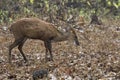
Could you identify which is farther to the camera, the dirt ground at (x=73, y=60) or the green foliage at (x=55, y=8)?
the green foliage at (x=55, y=8)

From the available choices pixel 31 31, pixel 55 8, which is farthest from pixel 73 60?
pixel 55 8

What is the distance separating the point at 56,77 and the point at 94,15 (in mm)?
11220

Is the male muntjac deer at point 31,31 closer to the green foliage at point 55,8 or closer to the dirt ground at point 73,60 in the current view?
the dirt ground at point 73,60

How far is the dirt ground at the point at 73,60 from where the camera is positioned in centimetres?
959

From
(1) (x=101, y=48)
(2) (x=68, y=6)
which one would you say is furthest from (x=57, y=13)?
(1) (x=101, y=48)

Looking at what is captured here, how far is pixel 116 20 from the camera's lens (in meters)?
20.9

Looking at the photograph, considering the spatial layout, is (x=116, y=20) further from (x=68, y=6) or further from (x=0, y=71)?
(x=0, y=71)

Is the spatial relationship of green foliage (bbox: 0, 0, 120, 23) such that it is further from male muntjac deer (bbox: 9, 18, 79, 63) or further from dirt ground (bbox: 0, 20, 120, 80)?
male muntjac deer (bbox: 9, 18, 79, 63)

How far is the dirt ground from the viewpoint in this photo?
9.59 metres

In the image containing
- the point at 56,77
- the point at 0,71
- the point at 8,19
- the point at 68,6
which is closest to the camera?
the point at 56,77

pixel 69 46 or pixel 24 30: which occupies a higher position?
pixel 24 30

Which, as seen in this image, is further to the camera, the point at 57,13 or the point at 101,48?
the point at 57,13

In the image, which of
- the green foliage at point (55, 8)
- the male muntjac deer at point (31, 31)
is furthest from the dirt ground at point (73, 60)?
the green foliage at point (55, 8)

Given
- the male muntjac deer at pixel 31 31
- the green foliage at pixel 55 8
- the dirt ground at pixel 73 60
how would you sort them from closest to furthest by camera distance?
1. the dirt ground at pixel 73 60
2. the male muntjac deer at pixel 31 31
3. the green foliage at pixel 55 8
